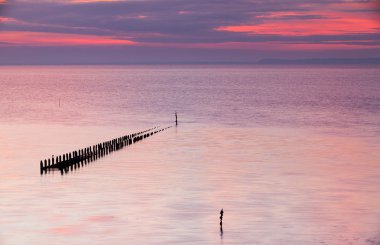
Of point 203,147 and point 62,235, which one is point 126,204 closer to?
point 62,235

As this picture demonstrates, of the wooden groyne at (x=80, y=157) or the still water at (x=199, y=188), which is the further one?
the wooden groyne at (x=80, y=157)

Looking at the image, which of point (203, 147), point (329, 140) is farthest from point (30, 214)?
point (329, 140)

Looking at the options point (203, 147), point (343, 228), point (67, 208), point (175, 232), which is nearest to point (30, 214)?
point (67, 208)

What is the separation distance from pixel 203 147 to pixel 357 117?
57833 millimetres

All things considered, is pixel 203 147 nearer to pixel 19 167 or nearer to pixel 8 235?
pixel 19 167

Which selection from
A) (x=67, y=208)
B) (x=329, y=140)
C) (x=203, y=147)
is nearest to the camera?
(x=67, y=208)

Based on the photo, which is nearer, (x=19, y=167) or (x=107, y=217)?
(x=107, y=217)

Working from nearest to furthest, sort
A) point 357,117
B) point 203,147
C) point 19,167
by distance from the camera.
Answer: point 19,167, point 203,147, point 357,117

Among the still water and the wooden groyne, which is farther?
the wooden groyne

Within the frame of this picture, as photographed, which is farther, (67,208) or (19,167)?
(19,167)

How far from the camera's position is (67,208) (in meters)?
50.7

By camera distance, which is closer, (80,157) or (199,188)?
(199,188)

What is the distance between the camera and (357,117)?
137250 mm

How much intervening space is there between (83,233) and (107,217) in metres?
4.05
